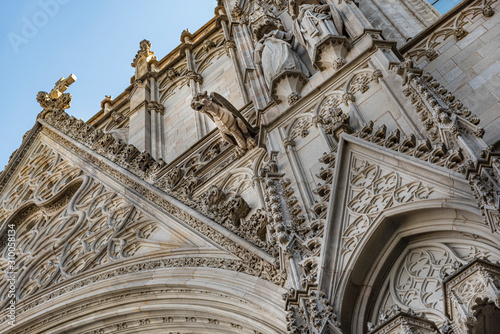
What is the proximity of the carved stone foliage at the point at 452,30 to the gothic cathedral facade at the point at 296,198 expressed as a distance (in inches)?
1.2

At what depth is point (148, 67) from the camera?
763 inches

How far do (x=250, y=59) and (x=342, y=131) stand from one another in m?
5.00

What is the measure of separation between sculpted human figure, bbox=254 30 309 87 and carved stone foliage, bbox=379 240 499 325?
4.49 metres

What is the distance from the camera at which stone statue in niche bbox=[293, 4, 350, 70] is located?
10.4 m

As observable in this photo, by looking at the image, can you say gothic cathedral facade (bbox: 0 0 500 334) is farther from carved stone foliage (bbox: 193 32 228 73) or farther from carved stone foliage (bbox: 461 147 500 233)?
carved stone foliage (bbox: 193 32 228 73)

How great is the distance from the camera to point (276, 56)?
442 inches

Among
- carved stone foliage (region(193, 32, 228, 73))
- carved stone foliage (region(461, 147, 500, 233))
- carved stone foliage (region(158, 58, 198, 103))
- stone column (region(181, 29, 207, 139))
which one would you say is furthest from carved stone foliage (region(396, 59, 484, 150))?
carved stone foliage (region(193, 32, 228, 73))

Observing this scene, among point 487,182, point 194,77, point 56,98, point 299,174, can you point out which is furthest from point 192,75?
point 487,182

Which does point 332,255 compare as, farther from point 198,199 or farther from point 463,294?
point 198,199

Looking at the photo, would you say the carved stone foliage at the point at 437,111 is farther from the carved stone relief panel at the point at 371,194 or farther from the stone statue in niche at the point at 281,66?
the stone statue in niche at the point at 281,66

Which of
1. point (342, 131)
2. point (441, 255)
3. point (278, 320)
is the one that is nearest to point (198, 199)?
point (342, 131)

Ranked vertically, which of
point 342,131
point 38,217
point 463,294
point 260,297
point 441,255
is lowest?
point 463,294

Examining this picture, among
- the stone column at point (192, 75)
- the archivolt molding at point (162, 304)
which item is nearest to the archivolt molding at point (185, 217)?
the archivolt molding at point (162, 304)

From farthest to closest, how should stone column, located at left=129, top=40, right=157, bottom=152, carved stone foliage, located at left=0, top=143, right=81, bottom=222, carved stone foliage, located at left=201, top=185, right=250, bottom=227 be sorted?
stone column, located at left=129, top=40, right=157, bottom=152 < carved stone foliage, located at left=0, top=143, right=81, bottom=222 < carved stone foliage, located at left=201, top=185, right=250, bottom=227
